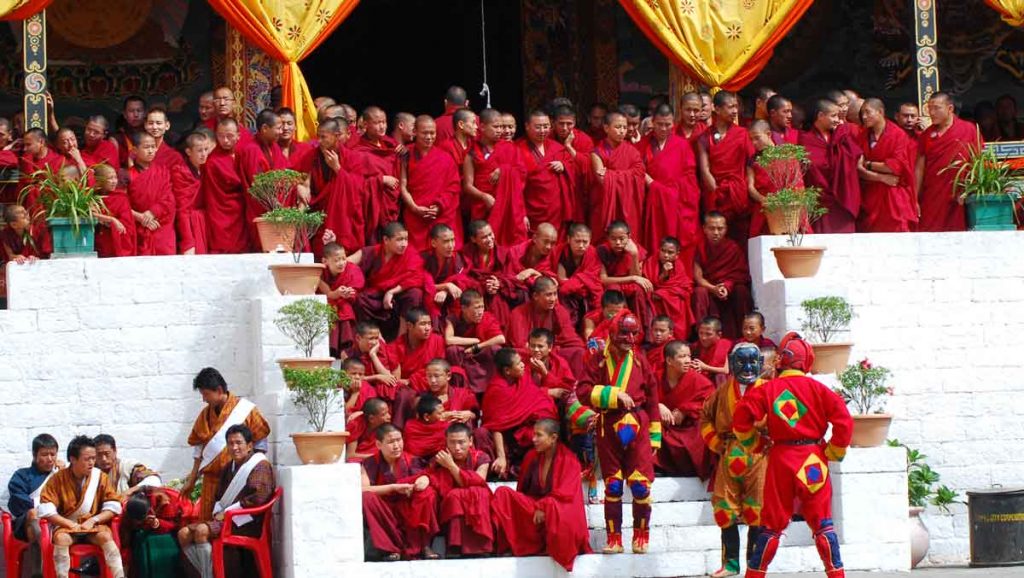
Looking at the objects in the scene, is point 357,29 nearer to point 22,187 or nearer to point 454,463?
point 22,187

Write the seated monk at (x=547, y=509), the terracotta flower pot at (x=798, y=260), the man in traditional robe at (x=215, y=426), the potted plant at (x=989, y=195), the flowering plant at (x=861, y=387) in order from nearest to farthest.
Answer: the seated monk at (x=547, y=509) → the man in traditional robe at (x=215, y=426) → the flowering plant at (x=861, y=387) → the terracotta flower pot at (x=798, y=260) → the potted plant at (x=989, y=195)

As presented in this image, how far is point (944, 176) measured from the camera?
1545cm

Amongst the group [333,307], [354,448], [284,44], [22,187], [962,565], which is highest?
[284,44]

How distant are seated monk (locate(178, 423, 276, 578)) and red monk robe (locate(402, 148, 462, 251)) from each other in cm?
268

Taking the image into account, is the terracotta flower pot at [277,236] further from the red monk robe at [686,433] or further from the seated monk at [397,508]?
the red monk robe at [686,433]

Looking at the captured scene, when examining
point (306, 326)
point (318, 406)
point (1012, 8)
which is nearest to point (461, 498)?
point (318, 406)

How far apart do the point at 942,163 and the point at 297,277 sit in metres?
4.97

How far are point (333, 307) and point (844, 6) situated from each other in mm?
8390

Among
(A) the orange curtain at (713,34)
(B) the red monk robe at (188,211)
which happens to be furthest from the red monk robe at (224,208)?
(A) the orange curtain at (713,34)

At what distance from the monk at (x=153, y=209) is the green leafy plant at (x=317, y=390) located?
1994 mm

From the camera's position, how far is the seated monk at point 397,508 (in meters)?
12.7


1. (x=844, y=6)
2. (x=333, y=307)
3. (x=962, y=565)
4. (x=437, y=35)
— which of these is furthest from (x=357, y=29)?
(x=962, y=565)

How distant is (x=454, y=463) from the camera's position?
12.9 metres

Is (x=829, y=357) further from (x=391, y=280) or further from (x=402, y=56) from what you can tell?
(x=402, y=56)
